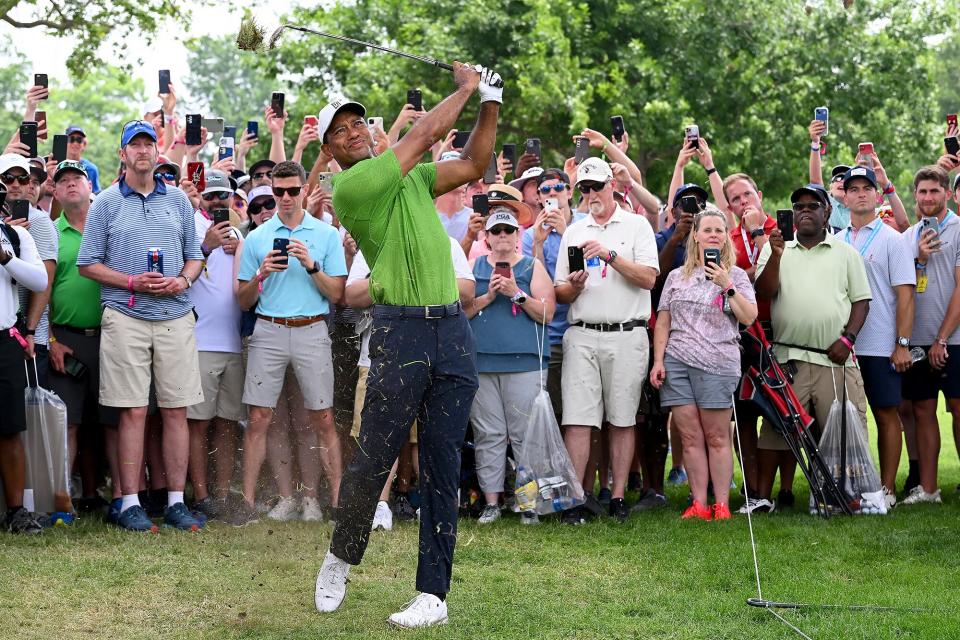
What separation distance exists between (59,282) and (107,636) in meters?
3.63

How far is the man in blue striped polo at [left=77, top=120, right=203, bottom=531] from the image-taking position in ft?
27.5

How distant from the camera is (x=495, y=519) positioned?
8.76 meters

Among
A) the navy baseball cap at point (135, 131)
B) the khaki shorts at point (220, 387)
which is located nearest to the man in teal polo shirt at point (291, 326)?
the khaki shorts at point (220, 387)

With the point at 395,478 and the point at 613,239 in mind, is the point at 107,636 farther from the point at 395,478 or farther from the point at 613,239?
the point at 613,239

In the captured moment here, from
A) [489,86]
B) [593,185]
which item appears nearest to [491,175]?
[593,185]

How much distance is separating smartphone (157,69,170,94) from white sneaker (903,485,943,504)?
22.5 feet

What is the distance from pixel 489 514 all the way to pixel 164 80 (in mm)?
4928

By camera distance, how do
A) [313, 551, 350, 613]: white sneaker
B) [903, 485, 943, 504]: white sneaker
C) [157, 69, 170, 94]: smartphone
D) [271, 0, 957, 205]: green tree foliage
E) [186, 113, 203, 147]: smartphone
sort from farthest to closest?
[271, 0, 957, 205]: green tree foliage → [157, 69, 170, 94]: smartphone → [186, 113, 203, 147]: smartphone → [903, 485, 943, 504]: white sneaker → [313, 551, 350, 613]: white sneaker

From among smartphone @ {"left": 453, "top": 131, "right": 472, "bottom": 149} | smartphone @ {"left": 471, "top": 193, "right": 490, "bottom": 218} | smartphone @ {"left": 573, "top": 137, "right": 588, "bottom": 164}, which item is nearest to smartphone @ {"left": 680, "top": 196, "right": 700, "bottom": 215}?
smartphone @ {"left": 573, "top": 137, "right": 588, "bottom": 164}

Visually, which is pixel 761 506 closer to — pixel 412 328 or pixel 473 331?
pixel 473 331

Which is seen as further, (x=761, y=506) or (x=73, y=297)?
(x=761, y=506)

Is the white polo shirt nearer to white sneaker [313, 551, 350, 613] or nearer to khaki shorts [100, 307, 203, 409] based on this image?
khaki shorts [100, 307, 203, 409]

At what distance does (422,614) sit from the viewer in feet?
19.3

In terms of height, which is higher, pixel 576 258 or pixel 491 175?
pixel 491 175
